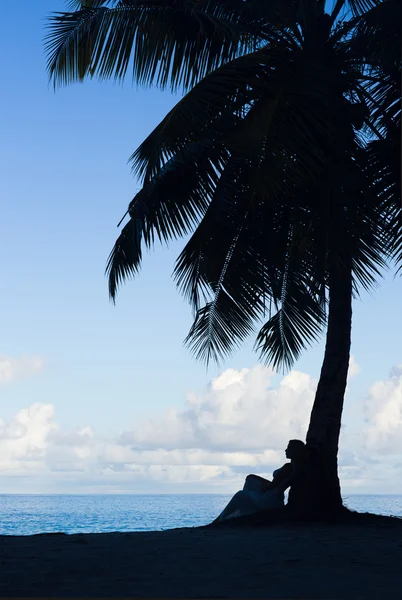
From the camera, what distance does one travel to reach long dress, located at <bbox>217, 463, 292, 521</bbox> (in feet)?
38.2

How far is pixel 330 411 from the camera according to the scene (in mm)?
11344

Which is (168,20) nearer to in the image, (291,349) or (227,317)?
(227,317)

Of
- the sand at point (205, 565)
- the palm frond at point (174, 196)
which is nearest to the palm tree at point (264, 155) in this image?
the palm frond at point (174, 196)

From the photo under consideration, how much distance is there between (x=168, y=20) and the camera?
419 inches

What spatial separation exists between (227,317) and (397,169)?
376 centimetres

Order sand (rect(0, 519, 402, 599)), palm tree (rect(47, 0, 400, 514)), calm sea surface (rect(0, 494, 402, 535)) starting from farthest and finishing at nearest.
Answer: calm sea surface (rect(0, 494, 402, 535)) → palm tree (rect(47, 0, 400, 514)) → sand (rect(0, 519, 402, 599))

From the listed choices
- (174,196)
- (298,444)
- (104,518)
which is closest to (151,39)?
(174,196)

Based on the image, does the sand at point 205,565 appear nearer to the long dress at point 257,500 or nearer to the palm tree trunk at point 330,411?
the palm tree trunk at point 330,411

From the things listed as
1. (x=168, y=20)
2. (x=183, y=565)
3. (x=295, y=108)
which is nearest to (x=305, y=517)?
(x=183, y=565)

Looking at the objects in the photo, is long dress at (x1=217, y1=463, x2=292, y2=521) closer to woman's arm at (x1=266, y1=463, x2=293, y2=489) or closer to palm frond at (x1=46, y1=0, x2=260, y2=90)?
woman's arm at (x1=266, y1=463, x2=293, y2=489)

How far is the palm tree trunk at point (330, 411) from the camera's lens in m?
11.2

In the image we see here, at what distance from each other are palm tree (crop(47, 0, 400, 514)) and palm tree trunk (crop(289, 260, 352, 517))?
0.02m

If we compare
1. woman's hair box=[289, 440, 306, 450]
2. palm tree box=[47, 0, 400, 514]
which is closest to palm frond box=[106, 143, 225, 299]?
palm tree box=[47, 0, 400, 514]

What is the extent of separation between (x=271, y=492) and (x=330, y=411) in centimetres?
159
